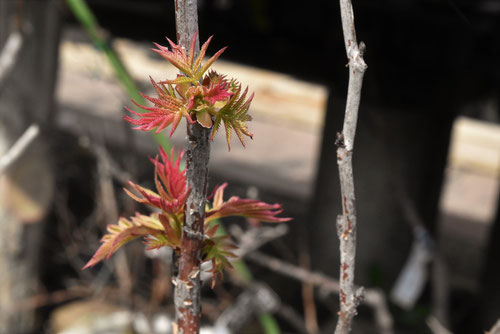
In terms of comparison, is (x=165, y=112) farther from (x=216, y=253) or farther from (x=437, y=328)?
(x=437, y=328)

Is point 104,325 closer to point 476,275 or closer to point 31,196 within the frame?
point 31,196

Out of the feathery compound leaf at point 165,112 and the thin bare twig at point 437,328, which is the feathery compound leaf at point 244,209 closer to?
the feathery compound leaf at point 165,112

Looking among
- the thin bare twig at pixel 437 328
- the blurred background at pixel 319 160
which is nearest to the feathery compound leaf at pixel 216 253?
the thin bare twig at pixel 437 328

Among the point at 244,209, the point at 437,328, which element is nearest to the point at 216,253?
the point at 244,209

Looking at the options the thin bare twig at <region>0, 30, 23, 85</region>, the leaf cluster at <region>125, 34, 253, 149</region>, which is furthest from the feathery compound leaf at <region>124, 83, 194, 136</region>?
the thin bare twig at <region>0, 30, 23, 85</region>

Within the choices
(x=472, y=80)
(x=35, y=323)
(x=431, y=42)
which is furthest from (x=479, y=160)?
(x=35, y=323)

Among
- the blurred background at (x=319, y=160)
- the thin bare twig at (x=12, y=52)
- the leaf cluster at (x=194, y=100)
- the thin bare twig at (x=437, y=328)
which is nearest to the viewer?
the leaf cluster at (x=194, y=100)

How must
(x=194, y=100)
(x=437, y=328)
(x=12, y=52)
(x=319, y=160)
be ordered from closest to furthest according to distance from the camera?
1. (x=194, y=100)
2. (x=437, y=328)
3. (x=12, y=52)
4. (x=319, y=160)
